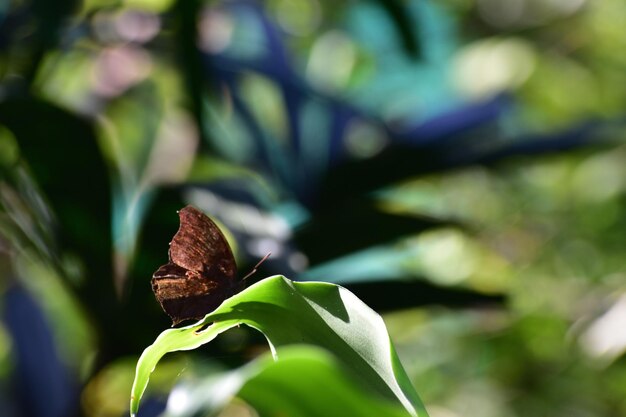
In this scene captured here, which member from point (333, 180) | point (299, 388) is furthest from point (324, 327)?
point (333, 180)

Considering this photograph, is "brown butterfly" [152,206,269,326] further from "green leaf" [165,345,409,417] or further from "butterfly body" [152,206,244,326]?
"green leaf" [165,345,409,417]

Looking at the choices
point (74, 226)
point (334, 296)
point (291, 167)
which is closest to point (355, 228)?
point (291, 167)

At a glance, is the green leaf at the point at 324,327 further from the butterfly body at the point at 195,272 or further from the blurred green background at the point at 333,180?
the blurred green background at the point at 333,180

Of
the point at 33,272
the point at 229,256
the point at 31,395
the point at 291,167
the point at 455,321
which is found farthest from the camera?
the point at 455,321

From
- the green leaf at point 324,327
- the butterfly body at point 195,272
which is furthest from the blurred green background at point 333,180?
the green leaf at point 324,327

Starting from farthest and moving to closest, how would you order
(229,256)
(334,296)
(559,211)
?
1. (559,211)
2. (229,256)
3. (334,296)

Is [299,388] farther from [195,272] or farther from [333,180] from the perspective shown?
[333,180]

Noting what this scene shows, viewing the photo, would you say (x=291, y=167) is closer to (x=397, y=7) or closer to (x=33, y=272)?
(x=397, y=7)
